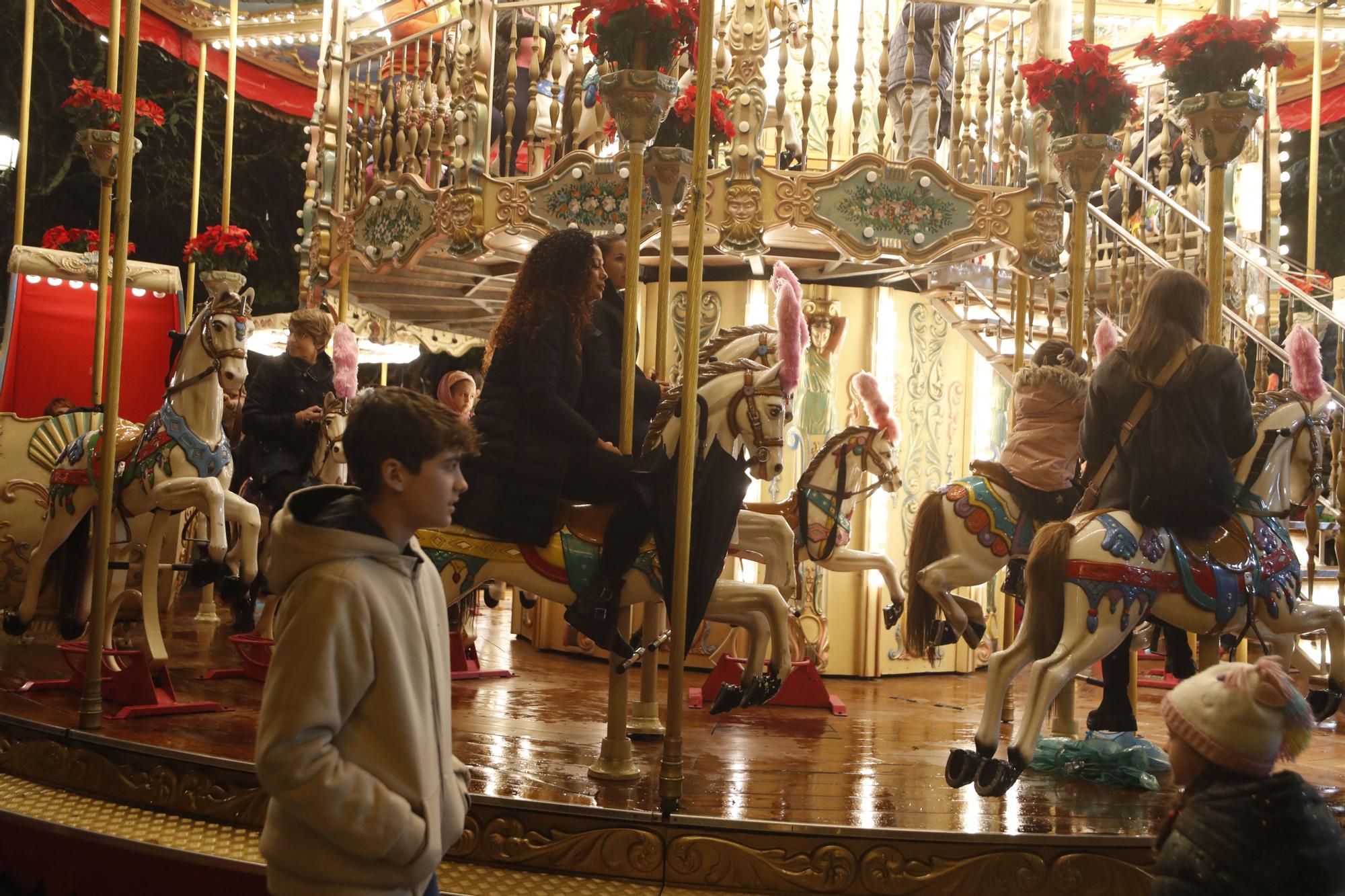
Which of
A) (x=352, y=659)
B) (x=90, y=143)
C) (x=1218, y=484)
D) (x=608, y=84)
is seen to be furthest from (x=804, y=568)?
(x=352, y=659)

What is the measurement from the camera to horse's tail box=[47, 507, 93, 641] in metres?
6.41

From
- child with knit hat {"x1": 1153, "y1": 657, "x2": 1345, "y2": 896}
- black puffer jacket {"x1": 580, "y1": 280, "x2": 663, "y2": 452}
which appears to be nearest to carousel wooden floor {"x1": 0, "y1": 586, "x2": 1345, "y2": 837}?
black puffer jacket {"x1": 580, "y1": 280, "x2": 663, "y2": 452}

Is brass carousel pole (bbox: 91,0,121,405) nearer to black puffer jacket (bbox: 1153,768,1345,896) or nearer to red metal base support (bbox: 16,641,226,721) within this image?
red metal base support (bbox: 16,641,226,721)

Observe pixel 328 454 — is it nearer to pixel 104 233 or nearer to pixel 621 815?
pixel 104 233

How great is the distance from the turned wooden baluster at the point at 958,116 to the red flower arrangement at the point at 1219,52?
155cm

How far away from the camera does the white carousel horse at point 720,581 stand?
4.72 meters

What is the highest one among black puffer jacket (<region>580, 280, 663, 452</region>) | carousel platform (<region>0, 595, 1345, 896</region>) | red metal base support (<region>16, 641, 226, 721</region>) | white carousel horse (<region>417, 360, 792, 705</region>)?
black puffer jacket (<region>580, 280, 663, 452</region>)

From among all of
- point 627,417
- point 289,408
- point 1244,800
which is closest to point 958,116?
point 627,417

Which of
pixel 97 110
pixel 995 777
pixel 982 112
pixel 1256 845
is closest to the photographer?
pixel 1256 845

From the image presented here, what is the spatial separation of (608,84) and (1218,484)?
105 inches

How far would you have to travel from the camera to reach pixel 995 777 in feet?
14.3

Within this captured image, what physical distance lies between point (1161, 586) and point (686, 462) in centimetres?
188

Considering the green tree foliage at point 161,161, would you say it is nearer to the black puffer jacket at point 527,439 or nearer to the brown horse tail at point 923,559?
the black puffer jacket at point 527,439

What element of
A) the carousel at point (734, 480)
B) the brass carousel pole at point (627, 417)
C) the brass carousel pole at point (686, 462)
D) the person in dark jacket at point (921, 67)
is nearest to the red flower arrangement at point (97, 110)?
the carousel at point (734, 480)
